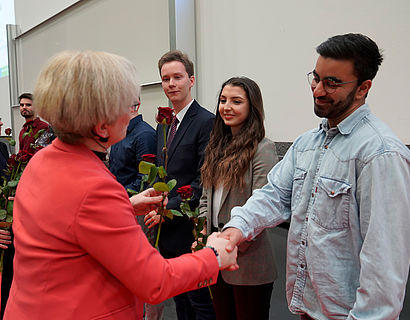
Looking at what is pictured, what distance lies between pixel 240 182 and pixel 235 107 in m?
0.36

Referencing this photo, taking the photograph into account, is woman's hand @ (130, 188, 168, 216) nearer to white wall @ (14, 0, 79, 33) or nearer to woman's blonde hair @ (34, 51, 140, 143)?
woman's blonde hair @ (34, 51, 140, 143)

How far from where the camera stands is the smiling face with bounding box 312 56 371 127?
3.52 feet

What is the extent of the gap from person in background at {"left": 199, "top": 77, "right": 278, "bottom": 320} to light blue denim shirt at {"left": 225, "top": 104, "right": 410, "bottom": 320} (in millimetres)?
360

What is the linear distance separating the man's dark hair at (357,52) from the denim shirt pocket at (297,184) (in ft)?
1.08

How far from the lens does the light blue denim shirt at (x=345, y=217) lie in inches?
36.6

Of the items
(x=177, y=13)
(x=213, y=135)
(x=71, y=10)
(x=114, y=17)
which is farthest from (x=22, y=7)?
(x=213, y=135)

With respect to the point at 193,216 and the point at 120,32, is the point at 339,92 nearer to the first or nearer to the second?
the point at 193,216

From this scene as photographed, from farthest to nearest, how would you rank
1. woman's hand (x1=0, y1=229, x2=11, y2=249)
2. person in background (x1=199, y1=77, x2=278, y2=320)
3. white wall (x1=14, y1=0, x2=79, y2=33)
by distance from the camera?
white wall (x1=14, y1=0, x2=79, y2=33) → woman's hand (x1=0, y1=229, x2=11, y2=249) → person in background (x1=199, y1=77, x2=278, y2=320)

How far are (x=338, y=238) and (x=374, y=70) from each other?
19.4 inches

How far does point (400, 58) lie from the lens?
78.6 inches

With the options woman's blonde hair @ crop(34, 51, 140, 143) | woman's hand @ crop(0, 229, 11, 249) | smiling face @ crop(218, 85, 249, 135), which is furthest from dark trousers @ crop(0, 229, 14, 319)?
woman's blonde hair @ crop(34, 51, 140, 143)

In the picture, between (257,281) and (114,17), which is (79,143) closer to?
(257,281)


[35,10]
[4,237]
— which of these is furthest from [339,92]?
[35,10]

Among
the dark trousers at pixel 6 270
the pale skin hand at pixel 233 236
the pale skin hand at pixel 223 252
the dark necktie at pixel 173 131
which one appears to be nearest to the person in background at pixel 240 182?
the dark necktie at pixel 173 131
